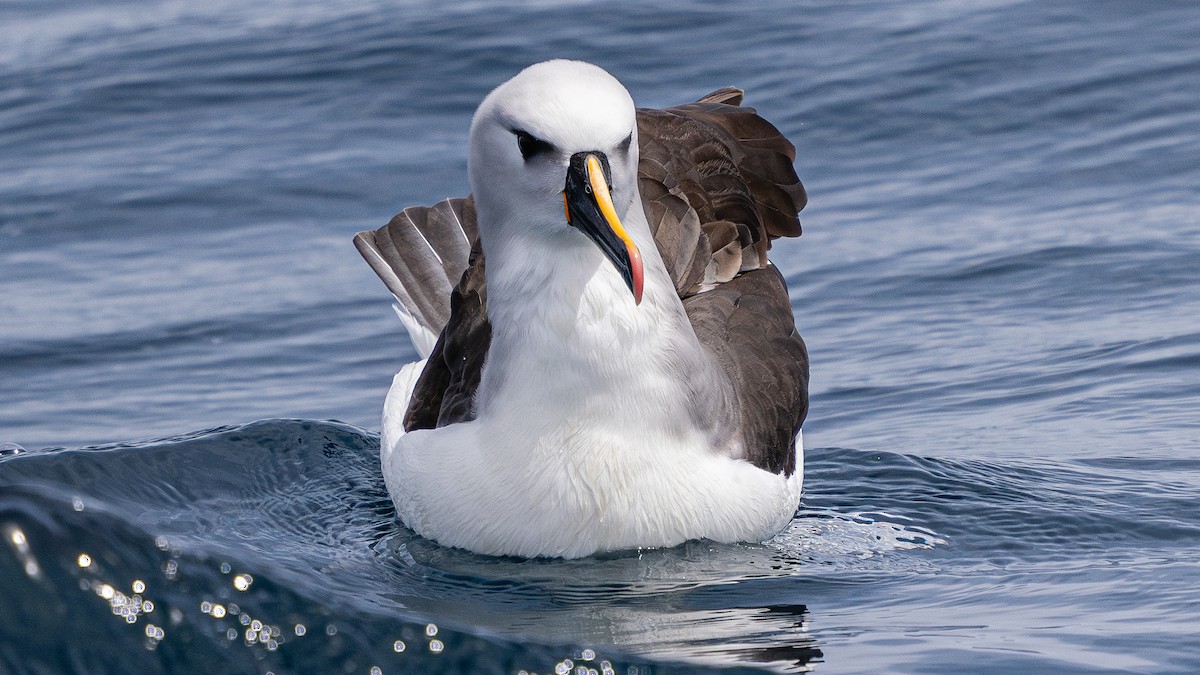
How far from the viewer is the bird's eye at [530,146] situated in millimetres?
5812

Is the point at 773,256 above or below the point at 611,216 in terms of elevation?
below

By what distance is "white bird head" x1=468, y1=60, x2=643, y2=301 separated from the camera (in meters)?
5.65

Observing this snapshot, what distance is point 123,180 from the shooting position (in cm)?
1332

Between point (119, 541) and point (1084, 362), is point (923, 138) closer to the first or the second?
point (1084, 362)

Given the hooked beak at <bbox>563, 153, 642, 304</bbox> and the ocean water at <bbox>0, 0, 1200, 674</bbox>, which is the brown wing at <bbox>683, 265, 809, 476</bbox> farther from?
the hooked beak at <bbox>563, 153, 642, 304</bbox>

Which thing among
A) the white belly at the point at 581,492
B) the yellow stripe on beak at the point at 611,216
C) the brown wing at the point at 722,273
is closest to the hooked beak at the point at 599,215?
the yellow stripe on beak at the point at 611,216

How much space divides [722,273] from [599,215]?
1902 mm

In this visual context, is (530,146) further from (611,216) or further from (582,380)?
(582,380)

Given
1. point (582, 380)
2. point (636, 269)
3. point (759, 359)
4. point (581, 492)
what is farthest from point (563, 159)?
point (759, 359)

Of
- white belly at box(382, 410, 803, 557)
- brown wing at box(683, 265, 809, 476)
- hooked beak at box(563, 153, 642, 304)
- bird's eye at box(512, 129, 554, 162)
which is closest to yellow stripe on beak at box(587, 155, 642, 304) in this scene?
hooked beak at box(563, 153, 642, 304)

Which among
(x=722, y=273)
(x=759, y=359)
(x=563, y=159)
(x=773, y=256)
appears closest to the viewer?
(x=563, y=159)

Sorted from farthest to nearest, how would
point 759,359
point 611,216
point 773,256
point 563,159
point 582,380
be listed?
point 773,256 < point 759,359 < point 582,380 < point 563,159 < point 611,216

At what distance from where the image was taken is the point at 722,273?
24.4 feet

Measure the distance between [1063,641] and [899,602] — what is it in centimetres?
66
